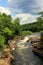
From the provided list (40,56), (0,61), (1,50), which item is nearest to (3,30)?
(1,50)

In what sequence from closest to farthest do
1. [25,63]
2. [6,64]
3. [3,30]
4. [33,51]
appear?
1. [6,64]
2. [25,63]
3. [33,51]
4. [3,30]

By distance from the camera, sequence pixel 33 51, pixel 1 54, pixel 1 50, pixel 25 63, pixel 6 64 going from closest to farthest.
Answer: pixel 6 64
pixel 25 63
pixel 1 54
pixel 1 50
pixel 33 51

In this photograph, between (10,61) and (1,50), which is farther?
(1,50)

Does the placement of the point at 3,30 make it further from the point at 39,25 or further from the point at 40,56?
the point at 40,56

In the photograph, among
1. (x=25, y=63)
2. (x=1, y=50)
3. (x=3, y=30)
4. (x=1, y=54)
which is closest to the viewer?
(x=25, y=63)

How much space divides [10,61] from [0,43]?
8.77m

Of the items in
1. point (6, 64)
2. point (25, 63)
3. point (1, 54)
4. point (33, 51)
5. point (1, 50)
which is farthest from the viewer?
point (33, 51)

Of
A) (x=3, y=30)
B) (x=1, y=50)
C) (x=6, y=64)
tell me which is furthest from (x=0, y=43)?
(x=3, y=30)

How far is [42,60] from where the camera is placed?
50469 millimetres

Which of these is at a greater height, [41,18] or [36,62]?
[41,18]

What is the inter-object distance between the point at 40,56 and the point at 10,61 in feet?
33.7

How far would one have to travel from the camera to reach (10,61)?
156ft

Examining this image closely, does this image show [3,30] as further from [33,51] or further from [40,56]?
[40,56]

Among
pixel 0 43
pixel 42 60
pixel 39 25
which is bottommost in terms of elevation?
pixel 42 60
